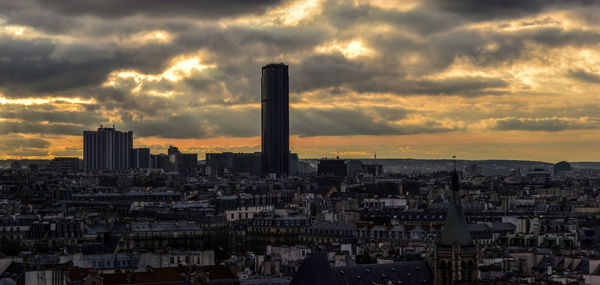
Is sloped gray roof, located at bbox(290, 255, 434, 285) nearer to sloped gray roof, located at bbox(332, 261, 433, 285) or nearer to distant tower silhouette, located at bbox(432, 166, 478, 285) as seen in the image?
sloped gray roof, located at bbox(332, 261, 433, 285)

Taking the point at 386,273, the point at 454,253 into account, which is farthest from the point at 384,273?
the point at 454,253

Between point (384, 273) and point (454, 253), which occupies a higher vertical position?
point (454, 253)

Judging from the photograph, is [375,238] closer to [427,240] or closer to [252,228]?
[427,240]

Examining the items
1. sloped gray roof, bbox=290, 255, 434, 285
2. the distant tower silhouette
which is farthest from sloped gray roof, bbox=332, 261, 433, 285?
the distant tower silhouette

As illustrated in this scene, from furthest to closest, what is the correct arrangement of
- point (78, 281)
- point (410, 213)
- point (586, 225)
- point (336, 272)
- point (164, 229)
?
point (410, 213) → point (586, 225) → point (164, 229) → point (78, 281) → point (336, 272)

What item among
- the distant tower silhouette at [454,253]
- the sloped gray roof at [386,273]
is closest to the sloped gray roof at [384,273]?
the sloped gray roof at [386,273]

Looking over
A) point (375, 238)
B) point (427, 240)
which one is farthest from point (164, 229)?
point (427, 240)

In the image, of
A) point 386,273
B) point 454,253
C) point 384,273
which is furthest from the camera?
point 386,273

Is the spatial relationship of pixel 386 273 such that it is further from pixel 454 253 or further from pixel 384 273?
pixel 454 253
